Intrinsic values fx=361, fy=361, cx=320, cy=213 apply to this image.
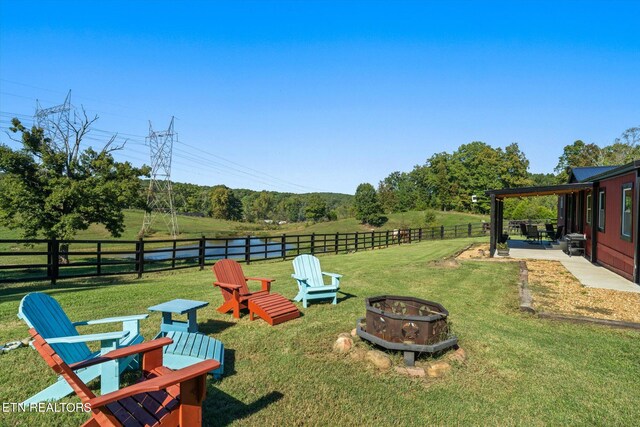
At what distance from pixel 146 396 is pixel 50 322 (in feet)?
4.11

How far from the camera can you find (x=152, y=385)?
207 centimetres

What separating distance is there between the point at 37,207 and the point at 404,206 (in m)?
63.9

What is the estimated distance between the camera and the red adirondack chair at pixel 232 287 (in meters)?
5.78

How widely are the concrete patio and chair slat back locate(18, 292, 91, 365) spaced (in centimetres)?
995

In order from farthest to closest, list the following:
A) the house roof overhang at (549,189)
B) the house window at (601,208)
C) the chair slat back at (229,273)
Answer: the house roof overhang at (549,189), the house window at (601,208), the chair slat back at (229,273)

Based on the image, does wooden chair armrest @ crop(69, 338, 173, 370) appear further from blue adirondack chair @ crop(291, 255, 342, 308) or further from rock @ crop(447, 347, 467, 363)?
blue adirondack chair @ crop(291, 255, 342, 308)

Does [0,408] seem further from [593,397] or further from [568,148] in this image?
[568,148]

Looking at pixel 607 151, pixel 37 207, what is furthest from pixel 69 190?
pixel 607 151

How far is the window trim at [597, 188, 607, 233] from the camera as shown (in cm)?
1162

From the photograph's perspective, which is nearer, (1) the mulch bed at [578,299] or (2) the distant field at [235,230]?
(1) the mulch bed at [578,299]

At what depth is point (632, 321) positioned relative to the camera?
18.6ft

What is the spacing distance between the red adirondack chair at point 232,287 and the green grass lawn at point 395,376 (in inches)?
9.9

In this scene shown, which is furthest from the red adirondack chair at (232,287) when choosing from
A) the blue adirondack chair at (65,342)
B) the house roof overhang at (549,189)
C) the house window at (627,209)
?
the house roof overhang at (549,189)

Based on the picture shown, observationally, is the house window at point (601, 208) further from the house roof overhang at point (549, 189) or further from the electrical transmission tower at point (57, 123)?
the electrical transmission tower at point (57, 123)
